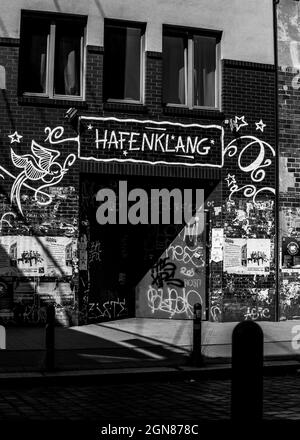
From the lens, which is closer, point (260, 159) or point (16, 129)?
point (16, 129)

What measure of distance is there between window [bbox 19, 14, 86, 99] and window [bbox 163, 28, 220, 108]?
194cm

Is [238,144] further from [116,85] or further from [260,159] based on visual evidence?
[116,85]

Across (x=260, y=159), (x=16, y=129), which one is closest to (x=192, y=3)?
(x=260, y=159)

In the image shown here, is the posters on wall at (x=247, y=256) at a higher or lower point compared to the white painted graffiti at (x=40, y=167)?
lower

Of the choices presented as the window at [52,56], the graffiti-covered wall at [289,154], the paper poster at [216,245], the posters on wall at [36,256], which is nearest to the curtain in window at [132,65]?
the window at [52,56]

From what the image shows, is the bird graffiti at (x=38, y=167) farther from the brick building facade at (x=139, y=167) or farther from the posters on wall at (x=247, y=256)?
the posters on wall at (x=247, y=256)

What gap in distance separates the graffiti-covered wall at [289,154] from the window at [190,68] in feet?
4.98

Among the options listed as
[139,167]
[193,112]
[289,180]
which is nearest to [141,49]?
[193,112]

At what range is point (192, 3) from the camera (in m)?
14.7

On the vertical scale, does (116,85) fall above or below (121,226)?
above

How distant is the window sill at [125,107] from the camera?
46.2ft

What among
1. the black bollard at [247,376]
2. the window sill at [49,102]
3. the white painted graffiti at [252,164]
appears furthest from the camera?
the white painted graffiti at [252,164]

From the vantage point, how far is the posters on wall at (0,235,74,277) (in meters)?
13.3
